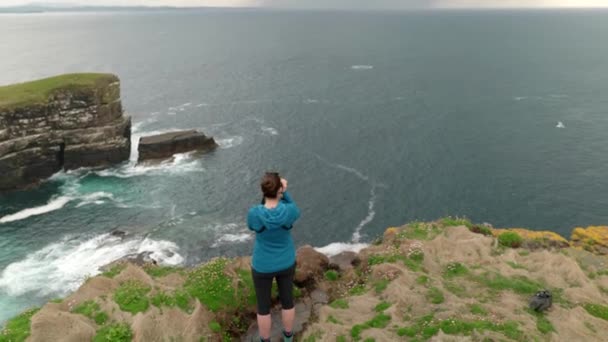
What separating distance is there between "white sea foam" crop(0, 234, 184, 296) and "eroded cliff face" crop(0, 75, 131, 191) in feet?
69.5

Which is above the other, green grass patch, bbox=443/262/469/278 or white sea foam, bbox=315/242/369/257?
green grass patch, bbox=443/262/469/278

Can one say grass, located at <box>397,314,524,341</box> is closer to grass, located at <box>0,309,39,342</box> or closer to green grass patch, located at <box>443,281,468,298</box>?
green grass patch, located at <box>443,281,468,298</box>

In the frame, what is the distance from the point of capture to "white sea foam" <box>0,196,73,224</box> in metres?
56.0

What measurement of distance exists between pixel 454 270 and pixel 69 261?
1658 inches

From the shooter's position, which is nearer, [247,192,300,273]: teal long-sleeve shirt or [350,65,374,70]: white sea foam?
[247,192,300,273]: teal long-sleeve shirt

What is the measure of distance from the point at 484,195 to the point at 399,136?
25561 millimetres

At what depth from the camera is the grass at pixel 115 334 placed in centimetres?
1673

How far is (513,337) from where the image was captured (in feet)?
51.4

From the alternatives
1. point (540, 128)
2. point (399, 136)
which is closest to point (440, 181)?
point (399, 136)

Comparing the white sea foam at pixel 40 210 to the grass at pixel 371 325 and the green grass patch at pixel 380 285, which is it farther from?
the grass at pixel 371 325

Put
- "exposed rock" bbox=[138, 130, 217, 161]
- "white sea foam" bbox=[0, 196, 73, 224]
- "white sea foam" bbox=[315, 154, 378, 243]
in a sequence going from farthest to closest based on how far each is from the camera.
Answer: "exposed rock" bbox=[138, 130, 217, 161]
"white sea foam" bbox=[0, 196, 73, 224]
"white sea foam" bbox=[315, 154, 378, 243]

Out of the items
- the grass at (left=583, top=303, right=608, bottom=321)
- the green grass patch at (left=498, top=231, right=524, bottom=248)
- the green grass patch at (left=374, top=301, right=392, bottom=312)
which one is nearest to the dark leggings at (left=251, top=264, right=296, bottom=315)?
the green grass patch at (left=374, top=301, right=392, bottom=312)

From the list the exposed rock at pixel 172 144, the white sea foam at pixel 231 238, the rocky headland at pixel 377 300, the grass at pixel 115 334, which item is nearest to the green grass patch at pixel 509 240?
the rocky headland at pixel 377 300

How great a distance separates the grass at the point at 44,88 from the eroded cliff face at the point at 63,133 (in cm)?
20
